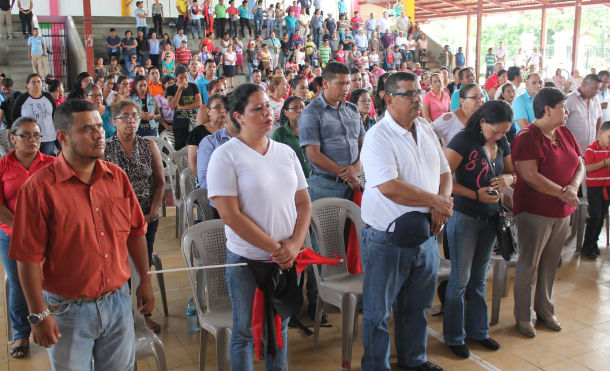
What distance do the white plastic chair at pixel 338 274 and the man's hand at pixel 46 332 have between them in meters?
1.56

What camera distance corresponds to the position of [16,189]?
284cm

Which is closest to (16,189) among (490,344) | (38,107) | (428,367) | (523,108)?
(428,367)

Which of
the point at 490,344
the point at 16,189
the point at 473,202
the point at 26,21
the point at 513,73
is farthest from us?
the point at 26,21

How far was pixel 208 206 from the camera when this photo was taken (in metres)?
3.94

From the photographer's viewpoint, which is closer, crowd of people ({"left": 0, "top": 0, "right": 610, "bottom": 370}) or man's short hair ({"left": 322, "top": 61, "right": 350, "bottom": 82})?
crowd of people ({"left": 0, "top": 0, "right": 610, "bottom": 370})

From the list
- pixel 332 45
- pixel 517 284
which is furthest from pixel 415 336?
pixel 332 45

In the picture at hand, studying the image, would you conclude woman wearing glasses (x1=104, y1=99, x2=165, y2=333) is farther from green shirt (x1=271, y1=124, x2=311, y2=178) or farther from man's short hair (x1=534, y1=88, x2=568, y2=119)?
man's short hair (x1=534, y1=88, x2=568, y2=119)

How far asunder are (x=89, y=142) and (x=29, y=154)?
1.28 metres

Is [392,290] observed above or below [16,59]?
below

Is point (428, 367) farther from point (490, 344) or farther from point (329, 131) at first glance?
point (329, 131)

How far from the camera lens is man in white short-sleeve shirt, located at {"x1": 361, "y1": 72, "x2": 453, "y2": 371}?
101 inches

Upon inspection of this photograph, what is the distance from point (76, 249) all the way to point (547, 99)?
2.72 m

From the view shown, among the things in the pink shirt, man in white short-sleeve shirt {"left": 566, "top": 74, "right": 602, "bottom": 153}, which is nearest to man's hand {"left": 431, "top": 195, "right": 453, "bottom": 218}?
man in white short-sleeve shirt {"left": 566, "top": 74, "right": 602, "bottom": 153}

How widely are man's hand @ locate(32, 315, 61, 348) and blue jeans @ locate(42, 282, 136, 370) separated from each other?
0.06m
